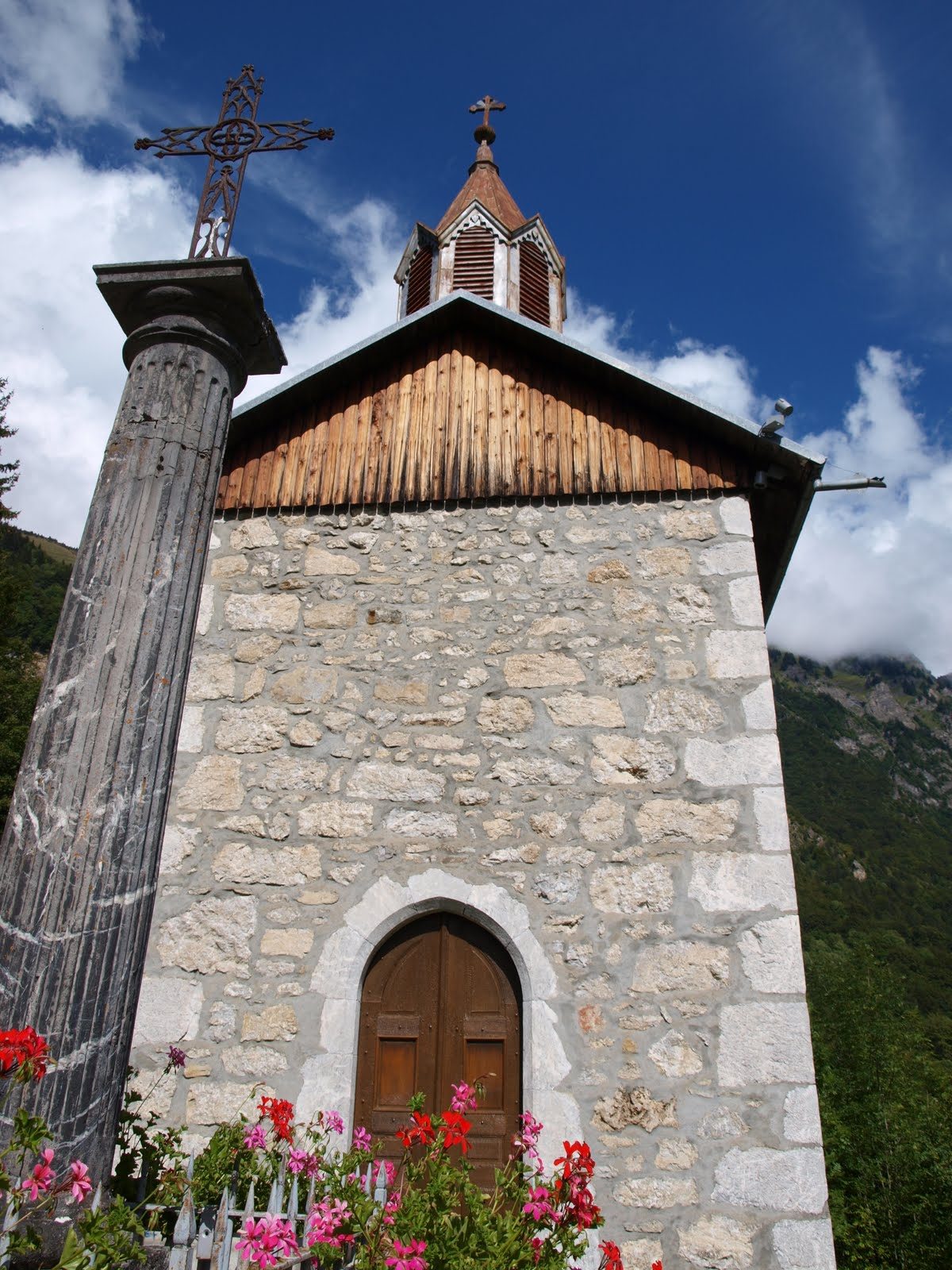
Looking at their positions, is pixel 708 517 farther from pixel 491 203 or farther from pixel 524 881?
pixel 491 203

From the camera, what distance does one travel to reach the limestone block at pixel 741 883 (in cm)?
452

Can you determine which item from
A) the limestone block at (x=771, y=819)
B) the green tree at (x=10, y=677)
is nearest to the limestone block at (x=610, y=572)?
the limestone block at (x=771, y=819)

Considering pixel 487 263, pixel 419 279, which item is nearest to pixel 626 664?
pixel 487 263

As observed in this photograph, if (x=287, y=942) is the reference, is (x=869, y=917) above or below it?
above

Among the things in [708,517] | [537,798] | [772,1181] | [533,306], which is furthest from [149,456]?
[533,306]

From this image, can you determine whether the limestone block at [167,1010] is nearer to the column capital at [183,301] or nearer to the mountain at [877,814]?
the column capital at [183,301]

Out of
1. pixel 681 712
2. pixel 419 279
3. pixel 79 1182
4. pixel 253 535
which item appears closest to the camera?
pixel 79 1182

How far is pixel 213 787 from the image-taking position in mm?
5082

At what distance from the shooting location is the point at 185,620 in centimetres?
310

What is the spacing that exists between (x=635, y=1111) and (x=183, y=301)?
14.3 feet

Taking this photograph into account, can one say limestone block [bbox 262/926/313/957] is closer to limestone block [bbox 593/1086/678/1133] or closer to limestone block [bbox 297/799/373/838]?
limestone block [bbox 297/799/373/838]

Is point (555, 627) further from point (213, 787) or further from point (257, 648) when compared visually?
point (213, 787)

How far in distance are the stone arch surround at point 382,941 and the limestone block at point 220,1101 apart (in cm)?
25

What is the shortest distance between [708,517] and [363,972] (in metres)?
3.53
